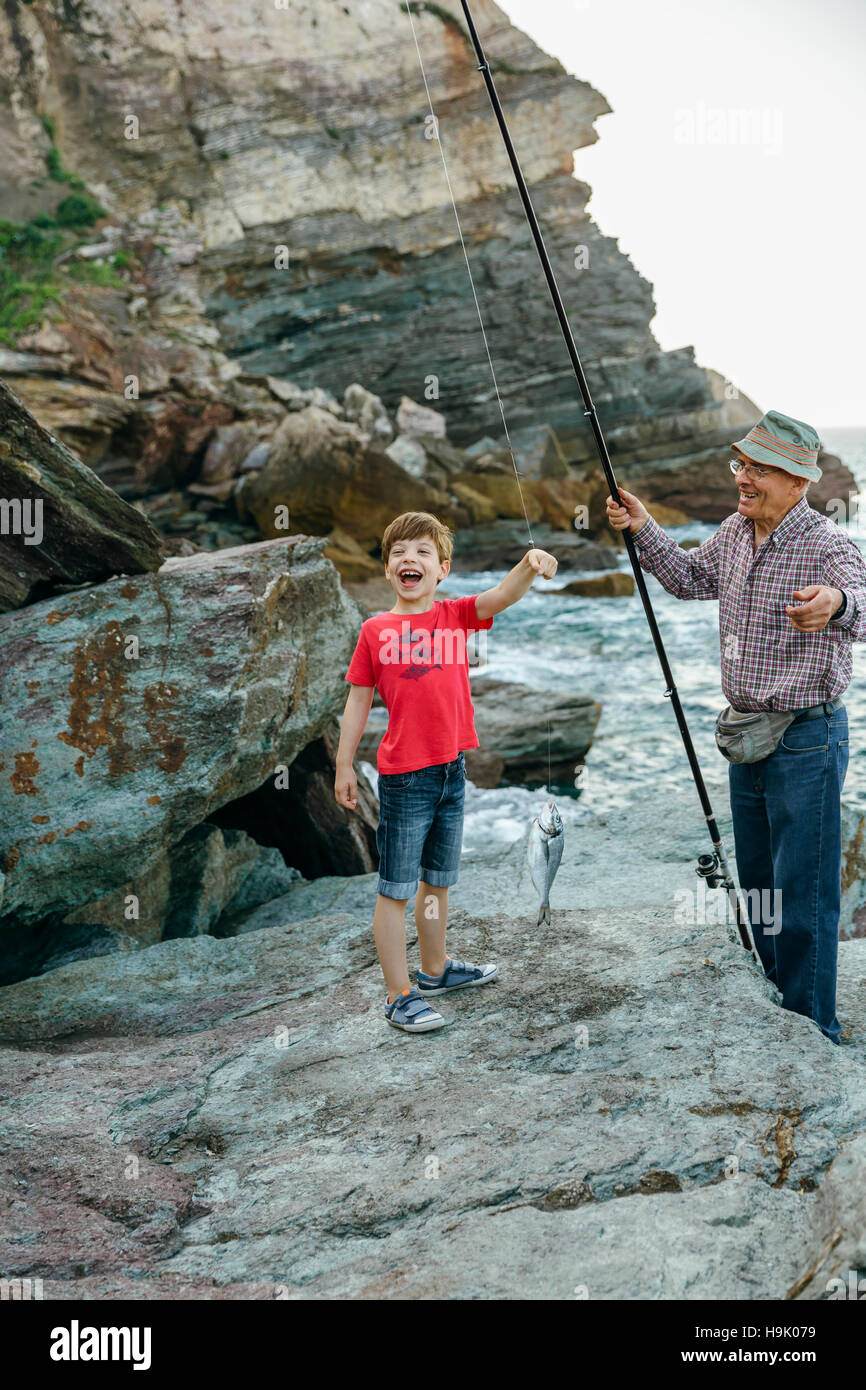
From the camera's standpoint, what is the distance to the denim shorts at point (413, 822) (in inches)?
149

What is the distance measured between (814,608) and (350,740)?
1.66 m

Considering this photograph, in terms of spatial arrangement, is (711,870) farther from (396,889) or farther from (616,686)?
(616,686)

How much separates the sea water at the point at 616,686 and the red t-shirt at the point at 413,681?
310 centimetres

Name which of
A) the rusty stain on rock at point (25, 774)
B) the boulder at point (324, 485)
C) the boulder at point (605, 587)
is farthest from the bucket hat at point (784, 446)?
the boulder at point (605, 587)

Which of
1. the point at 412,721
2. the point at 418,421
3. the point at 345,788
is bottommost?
the point at 345,788

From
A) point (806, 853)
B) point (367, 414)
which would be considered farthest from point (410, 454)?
point (806, 853)

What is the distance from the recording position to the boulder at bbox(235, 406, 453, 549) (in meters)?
21.0

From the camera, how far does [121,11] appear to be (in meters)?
36.8

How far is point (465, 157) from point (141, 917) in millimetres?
41512

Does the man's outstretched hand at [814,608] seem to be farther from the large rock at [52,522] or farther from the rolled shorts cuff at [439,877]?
the large rock at [52,522]

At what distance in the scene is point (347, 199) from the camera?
3928cm

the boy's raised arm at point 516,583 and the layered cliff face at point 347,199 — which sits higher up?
the layered cliff face at point 347,199

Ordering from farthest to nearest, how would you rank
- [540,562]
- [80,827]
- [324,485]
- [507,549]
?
[507,549] → [324,485] → [80,827] → [540,562]

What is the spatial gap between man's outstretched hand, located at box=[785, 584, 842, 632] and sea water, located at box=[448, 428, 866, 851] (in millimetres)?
3467
